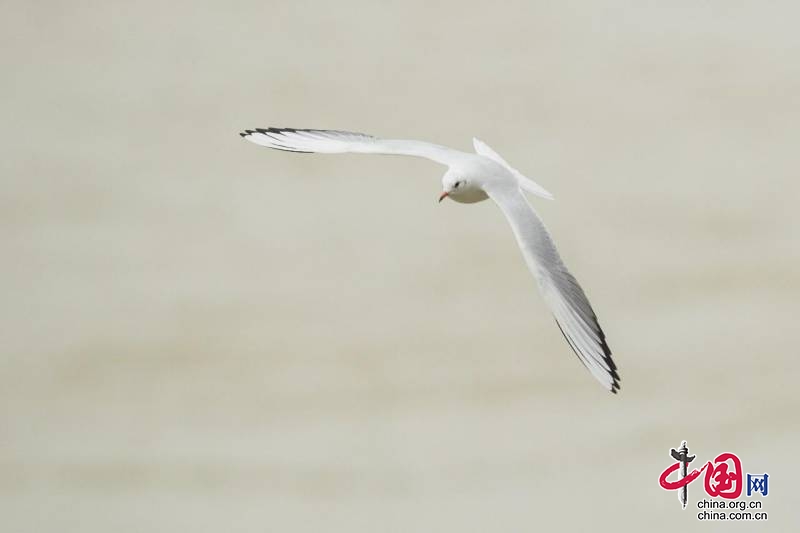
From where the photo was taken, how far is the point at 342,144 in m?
3.04

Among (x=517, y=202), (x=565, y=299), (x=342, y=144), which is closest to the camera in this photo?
(x=565, y=299)

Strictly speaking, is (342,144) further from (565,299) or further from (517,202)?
(565,299)

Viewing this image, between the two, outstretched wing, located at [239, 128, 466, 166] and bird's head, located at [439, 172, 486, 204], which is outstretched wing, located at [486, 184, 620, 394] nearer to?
bird's head, located at [439, 172, 486, 204]

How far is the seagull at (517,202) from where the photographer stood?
8.72ft

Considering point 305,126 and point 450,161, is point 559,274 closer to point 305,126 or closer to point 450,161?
point 450,161

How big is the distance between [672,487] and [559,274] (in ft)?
4.46

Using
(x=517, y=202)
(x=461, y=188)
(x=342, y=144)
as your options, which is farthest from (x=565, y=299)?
(x=342, y=144)

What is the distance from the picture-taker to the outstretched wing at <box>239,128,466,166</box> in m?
3.00

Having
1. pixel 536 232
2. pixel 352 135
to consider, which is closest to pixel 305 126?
pixel 352 135

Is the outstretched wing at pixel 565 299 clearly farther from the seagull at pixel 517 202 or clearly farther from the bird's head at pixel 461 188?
the bird's head at pixel 461 188

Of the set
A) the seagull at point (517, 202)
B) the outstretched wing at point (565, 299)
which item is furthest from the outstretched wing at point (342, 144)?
the outstretched wing at point (565, 299)

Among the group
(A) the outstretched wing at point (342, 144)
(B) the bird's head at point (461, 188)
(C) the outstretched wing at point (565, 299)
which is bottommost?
(C) the outstretched wing at point (565, 299)

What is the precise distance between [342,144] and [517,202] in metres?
0.39

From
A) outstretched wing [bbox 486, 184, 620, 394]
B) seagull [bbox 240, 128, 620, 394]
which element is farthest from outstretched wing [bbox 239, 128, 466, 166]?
outstretched wing [bbox 486, 184, 620, 394]
